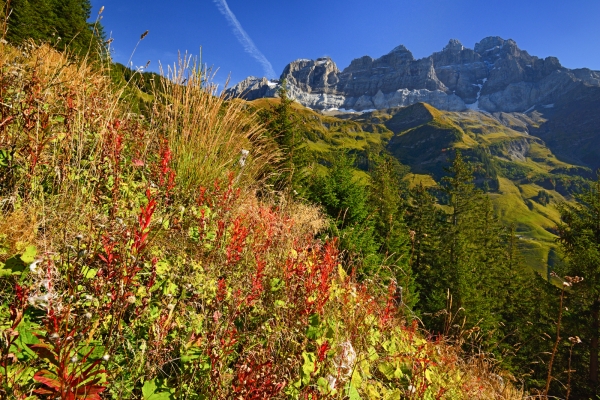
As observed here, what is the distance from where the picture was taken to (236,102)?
4223 millimetres

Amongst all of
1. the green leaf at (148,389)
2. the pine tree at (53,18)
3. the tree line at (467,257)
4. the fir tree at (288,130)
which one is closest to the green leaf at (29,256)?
the green leaf at (148,389)

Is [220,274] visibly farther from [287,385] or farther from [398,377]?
[398,377]

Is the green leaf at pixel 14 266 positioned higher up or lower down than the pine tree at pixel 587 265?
lower down

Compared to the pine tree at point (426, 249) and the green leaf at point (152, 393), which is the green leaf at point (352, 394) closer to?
the green leaf at point (152, 393)

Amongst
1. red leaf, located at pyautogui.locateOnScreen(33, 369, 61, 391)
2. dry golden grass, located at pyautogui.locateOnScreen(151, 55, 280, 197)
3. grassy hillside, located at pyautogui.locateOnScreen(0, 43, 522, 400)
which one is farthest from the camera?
dry golden grass, located at pyautogui.locateOnScreen(151, 55, 280, 197)

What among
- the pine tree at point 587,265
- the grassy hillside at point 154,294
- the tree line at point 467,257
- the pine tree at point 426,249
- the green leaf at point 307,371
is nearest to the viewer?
the grassy hillside at point 154,294

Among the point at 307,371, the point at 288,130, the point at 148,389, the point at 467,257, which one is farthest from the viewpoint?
the point at 467,257

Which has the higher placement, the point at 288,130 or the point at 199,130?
the point at 288,130

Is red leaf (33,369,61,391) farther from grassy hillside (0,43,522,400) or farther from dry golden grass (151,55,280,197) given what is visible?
dry golden grass (151,55,280,197)

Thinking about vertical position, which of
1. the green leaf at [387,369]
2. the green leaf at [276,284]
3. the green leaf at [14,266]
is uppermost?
the green leaf at [276,284]

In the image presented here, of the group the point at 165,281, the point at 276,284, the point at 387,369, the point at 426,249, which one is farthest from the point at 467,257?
the point at 165,281

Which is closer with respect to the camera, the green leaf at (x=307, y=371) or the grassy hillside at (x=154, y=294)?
the grassy hillside at (x=154, y=294)

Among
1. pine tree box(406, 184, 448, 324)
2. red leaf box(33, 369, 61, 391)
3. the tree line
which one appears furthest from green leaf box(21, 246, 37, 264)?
pine tree box(406, 184, 448, 324)

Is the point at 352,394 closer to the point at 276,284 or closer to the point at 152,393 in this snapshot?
the point at 276,284
